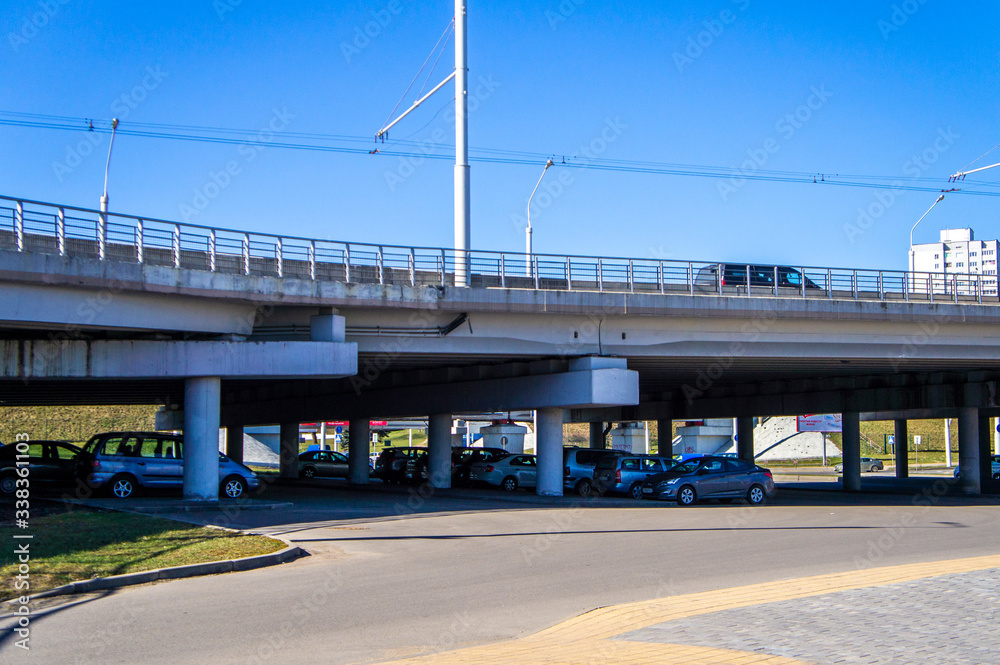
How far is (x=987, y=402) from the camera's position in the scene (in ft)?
126

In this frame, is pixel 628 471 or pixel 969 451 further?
pixel 969 451

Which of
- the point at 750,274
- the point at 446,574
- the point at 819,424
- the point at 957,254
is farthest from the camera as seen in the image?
the point at 957,254

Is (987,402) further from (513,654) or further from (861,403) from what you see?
(513,654)

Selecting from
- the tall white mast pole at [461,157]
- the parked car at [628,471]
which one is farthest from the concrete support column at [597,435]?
the tall white mast pole at [461,157]

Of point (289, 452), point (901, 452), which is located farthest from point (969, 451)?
point (289, 452)

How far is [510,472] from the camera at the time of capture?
3372 centimetres

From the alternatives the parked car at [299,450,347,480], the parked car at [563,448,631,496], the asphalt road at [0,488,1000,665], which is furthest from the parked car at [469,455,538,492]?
the parked car at [299,450,347,480]

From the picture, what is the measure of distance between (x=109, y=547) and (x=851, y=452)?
3691cm

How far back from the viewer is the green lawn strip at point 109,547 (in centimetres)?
1115

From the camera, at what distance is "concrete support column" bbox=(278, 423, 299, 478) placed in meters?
46.1

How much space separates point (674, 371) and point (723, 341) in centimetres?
714

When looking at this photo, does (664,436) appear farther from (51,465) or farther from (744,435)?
(51,465)

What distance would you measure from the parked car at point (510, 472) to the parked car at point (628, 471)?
343cm

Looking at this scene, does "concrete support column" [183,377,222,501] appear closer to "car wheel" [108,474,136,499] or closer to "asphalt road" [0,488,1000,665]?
"car wheel" [108,474,136,499]
